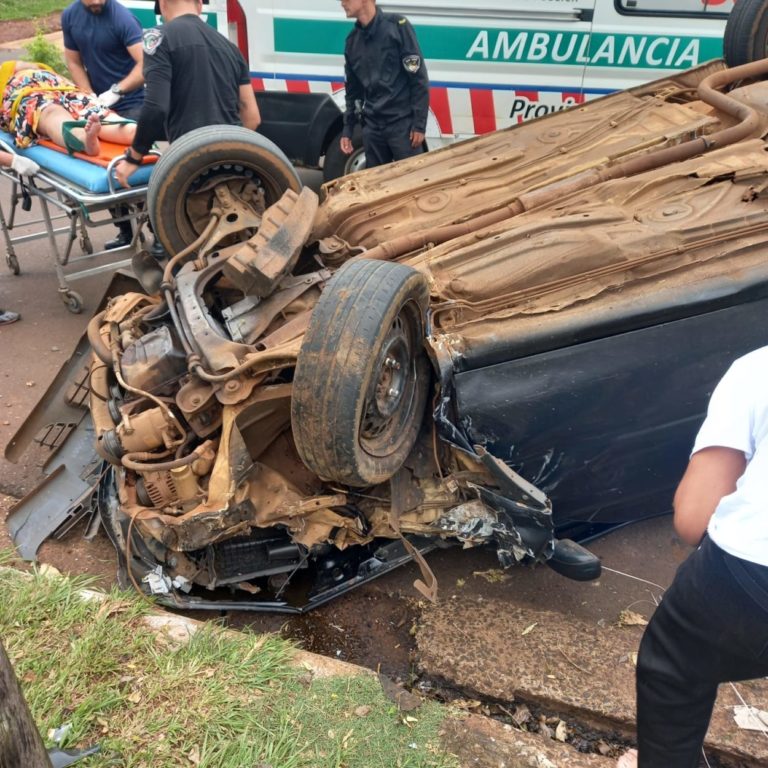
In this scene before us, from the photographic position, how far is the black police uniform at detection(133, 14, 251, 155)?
3.90 metres

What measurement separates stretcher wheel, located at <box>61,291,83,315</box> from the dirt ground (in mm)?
9915

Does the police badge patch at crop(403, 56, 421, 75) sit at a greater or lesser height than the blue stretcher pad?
greater

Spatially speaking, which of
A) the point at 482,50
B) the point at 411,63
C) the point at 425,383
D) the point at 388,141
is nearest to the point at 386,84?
the point at 411,63

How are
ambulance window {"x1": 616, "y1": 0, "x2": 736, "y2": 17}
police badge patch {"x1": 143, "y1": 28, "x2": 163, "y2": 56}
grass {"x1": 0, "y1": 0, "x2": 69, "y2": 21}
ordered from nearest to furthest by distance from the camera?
police badge patch {"x1": 143, "y1": 28, "x2": 163, "y2": 56} → ambulance window {"x1": 616, "y1": 0, "x2": 736, "y2": 17} → grass {"x1": 0, "y1": 0, "x2": 69, "y2": 21}

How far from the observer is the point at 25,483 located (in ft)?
11.6

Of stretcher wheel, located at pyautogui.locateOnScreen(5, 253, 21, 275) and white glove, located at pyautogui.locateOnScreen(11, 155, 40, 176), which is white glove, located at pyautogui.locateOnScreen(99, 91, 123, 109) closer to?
white glove, located at pyautogui.locateOnScreen(11, 155, 40, 176)

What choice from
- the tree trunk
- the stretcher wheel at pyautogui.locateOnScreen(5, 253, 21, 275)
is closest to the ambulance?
the stretcher wheel at pyautogui.locateOnScreen(5, 253, 21, 275)

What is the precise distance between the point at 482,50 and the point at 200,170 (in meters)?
2.92

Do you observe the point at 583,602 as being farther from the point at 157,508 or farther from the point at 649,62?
the point at 649,62

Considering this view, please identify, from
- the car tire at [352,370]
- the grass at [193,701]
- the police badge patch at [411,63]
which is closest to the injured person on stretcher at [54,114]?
the police badge patch at [411,63]

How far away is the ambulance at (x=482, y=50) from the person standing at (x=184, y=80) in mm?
1186

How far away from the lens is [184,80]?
13.3ft

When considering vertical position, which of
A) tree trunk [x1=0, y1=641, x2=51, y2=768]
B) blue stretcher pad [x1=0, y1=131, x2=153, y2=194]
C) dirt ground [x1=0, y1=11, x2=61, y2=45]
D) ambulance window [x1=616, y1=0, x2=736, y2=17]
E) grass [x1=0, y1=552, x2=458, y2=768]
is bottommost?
grass [x1=0, y1=552, x2=458, y2=768]

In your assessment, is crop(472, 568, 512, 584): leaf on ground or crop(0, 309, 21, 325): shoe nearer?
crop(472, 568, 512, 584): leaf on ground
